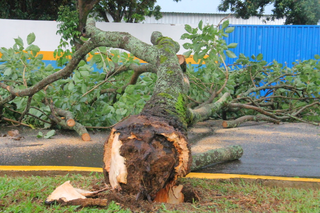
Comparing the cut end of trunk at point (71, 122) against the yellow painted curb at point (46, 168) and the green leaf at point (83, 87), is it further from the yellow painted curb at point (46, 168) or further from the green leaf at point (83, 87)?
the yellow painted curb at point (46, 168)

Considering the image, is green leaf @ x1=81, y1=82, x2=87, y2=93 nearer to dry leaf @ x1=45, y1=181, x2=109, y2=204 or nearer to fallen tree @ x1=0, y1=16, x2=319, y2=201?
fallen tree @ x1=0, y1=16, x2=319, y2=201

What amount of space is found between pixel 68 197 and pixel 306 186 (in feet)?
5.73

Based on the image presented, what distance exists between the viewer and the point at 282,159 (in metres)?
3.04

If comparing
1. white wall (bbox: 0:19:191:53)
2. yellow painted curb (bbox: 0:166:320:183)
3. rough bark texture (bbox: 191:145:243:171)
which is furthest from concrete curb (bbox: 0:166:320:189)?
white wall (bbox: 0:19:191:53)

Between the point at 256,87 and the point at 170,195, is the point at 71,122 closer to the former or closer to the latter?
the point at 170,195

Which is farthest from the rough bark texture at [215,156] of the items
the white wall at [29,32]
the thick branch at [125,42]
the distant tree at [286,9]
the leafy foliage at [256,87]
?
the distant tree at [286,9]

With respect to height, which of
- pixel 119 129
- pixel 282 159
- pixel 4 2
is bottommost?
pixel 282 159

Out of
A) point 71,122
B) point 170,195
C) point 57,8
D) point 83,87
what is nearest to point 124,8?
point 57,8

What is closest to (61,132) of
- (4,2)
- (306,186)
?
(306,186)

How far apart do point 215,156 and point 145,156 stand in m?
1.19

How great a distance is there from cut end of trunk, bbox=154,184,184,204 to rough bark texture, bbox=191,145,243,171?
52 cm

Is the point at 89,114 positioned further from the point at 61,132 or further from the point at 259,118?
the point at 259,118

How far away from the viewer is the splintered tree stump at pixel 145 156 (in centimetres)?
169

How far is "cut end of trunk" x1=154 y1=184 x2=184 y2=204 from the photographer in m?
1.92
